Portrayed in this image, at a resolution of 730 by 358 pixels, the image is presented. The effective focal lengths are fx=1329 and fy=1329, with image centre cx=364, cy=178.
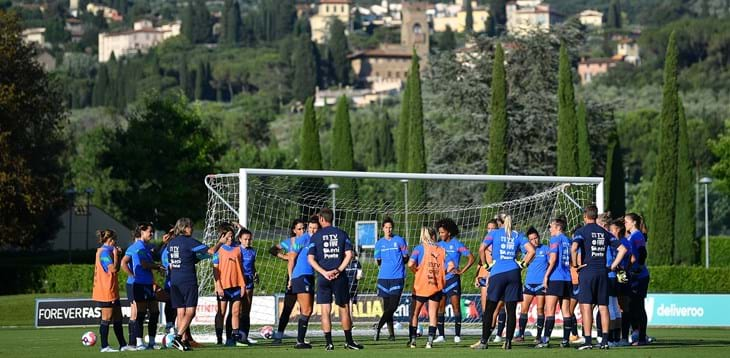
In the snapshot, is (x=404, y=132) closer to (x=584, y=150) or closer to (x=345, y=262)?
(x=584, y=150)

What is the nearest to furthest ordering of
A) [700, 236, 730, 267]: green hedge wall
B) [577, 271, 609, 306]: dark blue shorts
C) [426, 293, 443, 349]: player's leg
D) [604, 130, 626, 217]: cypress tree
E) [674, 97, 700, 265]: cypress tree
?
[577, 271, 609, 306]: dark blue shorts, [426, 293, 443, 349]: player's leg, [674, 97, 700, 265]: cypress tree, [604, 130, 626, 217]: cypress tree, [700, 236, 730, 267]: green hedge wall

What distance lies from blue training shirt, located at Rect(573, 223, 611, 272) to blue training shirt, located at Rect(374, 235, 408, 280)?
3.09m

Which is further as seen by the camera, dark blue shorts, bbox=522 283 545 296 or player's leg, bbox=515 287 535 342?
player's leg, bbox=515 287 535 342

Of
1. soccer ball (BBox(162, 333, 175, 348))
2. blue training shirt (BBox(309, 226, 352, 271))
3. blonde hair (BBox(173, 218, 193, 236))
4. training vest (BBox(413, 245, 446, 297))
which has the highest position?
blonde hair (BBox(173, 218, 193, 236))

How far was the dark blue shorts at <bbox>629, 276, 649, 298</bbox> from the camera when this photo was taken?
70.4 ft

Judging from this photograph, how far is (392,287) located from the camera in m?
21.8

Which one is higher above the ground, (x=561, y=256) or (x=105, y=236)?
(x=105, y=236)

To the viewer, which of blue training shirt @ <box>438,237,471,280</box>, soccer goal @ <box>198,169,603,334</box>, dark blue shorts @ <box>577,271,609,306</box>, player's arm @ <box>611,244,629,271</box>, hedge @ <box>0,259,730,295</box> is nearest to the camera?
dark blue shorts @ <box>577,271,609,306</box>

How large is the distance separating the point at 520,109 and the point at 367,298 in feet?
129

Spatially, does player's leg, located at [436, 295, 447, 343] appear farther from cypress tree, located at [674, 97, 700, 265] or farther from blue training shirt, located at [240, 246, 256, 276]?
cypress tree, located at [674, 97, 700, 265]

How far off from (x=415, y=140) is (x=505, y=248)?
141 feet

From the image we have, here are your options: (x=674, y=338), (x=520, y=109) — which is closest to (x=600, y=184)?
(x=674, y=338)

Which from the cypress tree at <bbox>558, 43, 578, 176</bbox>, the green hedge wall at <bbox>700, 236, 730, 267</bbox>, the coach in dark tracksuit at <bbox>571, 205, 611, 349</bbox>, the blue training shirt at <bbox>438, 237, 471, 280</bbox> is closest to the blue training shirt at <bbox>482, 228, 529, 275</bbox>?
the coach in dark tracksuit at <bbox>571, 205, 611, 349</bbox>

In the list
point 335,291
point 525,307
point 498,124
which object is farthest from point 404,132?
point 335,291
